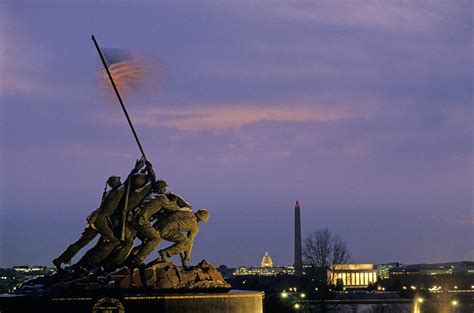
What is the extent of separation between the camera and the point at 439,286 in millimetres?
125000

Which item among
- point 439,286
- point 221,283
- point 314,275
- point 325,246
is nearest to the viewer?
point 221,283

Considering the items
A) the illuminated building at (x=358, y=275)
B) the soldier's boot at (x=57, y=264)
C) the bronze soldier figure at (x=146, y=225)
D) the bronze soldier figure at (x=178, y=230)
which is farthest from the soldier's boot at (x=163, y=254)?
the illuminated building at (x=358, y=275)

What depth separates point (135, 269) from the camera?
71.7 feet

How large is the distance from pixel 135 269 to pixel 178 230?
177 centimetres

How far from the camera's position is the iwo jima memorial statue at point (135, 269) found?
69.7ft

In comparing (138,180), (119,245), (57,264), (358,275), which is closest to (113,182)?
(138,180)

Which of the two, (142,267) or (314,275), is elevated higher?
(314,275)

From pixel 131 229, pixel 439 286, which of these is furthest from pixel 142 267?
pixel 439 286

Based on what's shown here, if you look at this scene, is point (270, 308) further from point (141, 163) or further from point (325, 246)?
point (325, 246)

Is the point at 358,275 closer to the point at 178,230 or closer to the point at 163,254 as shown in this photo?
the point at 178,230

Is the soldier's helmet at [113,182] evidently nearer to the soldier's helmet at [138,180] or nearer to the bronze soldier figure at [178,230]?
the soldier's helmet at [138,180]

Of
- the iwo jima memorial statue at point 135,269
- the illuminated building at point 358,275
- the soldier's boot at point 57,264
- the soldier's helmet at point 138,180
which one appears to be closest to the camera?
the iwo jima memorial statue at point 135,269

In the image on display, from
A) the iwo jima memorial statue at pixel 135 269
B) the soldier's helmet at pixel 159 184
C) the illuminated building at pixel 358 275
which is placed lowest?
the iwo jima memorial statue at pixel 135 269

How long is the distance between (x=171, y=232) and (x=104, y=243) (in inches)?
63.3
